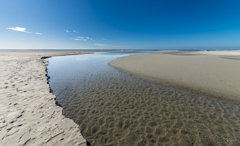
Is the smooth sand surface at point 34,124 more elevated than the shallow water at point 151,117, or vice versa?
the smooth sand surface at point 34,124

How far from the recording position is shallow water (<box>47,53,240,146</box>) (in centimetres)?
378

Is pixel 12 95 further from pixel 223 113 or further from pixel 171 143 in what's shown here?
pixel 223 113

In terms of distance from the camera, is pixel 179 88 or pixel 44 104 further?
pixel 179 88

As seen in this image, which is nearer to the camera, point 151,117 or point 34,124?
point 34,124

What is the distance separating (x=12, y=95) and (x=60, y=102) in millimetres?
3184

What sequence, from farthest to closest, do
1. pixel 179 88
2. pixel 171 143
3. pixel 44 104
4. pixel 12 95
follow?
pixel 179 88 → pixel 12 95 → pixel 44 104 → pixel 171 143

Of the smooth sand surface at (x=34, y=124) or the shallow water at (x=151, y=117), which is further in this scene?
the shallow water at (x=151, y=117)

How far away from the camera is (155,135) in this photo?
4.00 meters

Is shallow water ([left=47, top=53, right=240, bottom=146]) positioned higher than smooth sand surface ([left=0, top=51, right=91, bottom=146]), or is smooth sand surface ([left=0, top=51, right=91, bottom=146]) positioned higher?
smooth sand surface ([left=0, top=51, right=91, bottom=146])

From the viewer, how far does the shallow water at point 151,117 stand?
3779 mm

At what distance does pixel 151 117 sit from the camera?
5027 millimetres

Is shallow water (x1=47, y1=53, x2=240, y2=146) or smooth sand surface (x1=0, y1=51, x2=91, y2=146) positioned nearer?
smooth sand surface (x1=0, y1=51, x2=91, y2=146)

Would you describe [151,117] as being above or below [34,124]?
below

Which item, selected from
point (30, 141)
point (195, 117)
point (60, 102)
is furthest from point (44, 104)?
point (195, 117)
